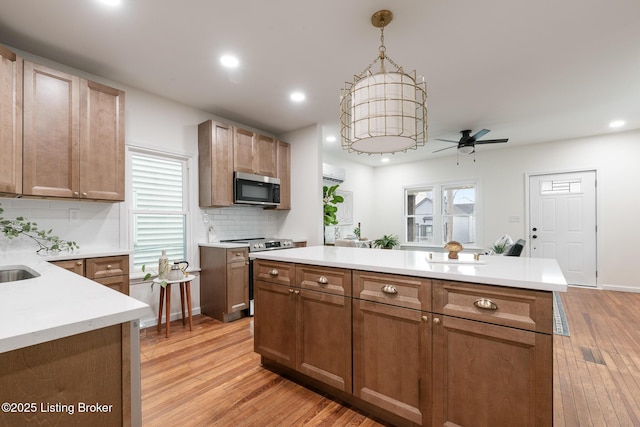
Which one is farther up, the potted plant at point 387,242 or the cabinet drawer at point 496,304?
the cabinet drawer at point 496,304

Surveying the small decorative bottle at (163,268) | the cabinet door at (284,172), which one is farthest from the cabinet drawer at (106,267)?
the cabinet door at (284,172)

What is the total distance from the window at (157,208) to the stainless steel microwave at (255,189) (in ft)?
2.07

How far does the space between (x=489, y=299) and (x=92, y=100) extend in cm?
333

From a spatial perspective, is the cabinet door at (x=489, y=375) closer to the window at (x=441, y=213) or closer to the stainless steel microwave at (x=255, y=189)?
the stainless steel microwave at (x=255, y=189)

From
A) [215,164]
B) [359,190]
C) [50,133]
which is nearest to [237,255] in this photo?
[215,164]

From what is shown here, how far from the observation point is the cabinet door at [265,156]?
411 centimetres

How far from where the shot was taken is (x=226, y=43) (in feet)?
7.93

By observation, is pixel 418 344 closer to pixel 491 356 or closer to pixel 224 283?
pixel 491 356

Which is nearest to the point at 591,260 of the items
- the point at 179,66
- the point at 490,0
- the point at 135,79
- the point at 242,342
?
the point at 490,0

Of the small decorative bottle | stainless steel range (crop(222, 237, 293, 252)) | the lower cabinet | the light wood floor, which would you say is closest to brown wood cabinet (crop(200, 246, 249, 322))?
stainless steel range (crop(222, 237, 293, 252))

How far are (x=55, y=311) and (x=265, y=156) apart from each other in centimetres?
360

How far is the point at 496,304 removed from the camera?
4.37 feet

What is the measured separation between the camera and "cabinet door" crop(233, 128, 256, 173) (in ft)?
12.5

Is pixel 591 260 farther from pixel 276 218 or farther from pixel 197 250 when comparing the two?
pixel 197 250
